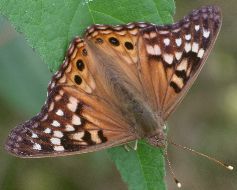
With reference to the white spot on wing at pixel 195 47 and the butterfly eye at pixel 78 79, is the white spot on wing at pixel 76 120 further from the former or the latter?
the white spot on wing at pixel 195 47

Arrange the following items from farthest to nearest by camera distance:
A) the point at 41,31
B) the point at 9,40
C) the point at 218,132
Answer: the point at 218,132
the point at 9,40
the point at 41,31

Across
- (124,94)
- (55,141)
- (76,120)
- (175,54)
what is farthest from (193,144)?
(55,141)

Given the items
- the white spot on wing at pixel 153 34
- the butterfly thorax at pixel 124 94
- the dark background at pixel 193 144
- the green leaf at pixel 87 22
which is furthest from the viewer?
the dark background at pixel 193 144

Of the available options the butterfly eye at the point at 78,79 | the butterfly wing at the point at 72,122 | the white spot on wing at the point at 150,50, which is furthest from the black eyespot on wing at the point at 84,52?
the white spot on wing at the point at 150,50

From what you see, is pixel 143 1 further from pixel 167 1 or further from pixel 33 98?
pixel 33 98

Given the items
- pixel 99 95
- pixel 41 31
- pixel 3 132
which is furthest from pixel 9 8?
pixel 3 132


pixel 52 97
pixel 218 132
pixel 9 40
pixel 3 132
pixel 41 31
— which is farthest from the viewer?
pixel 218 132
